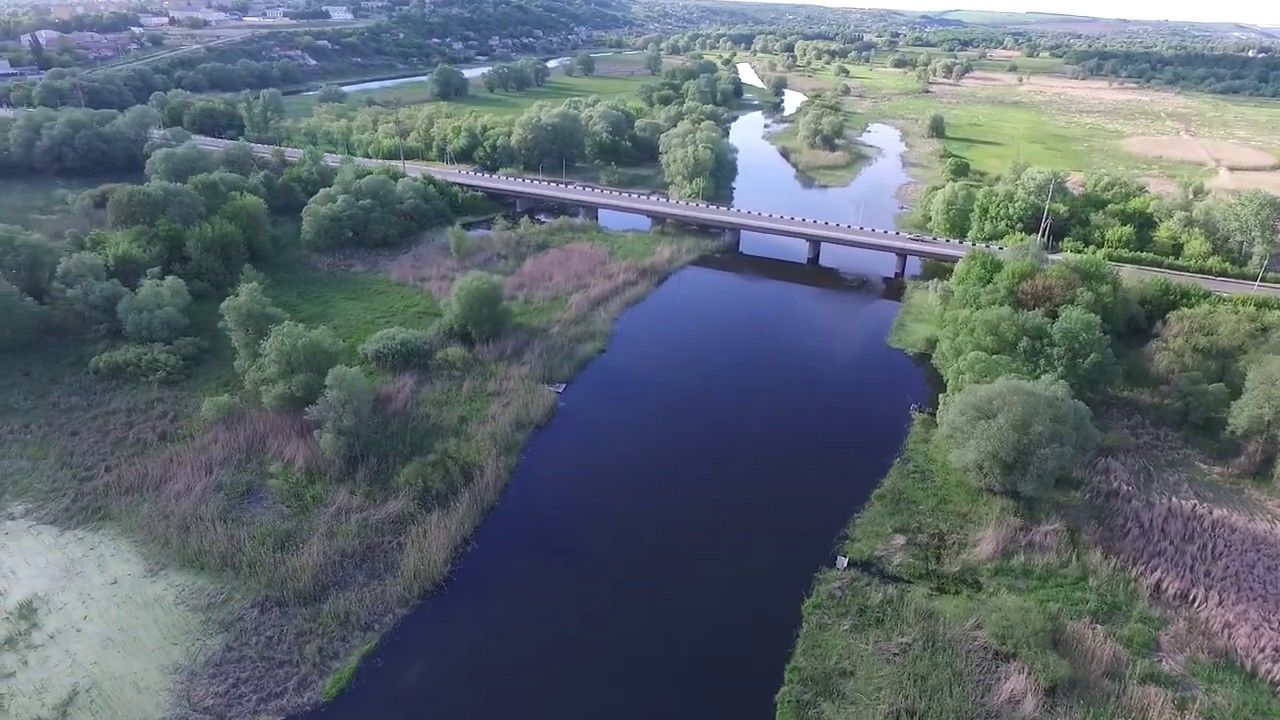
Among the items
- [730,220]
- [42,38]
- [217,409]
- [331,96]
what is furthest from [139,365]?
[42,38]

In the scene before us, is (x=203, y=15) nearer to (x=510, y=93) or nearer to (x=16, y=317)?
(x=510, y=93)

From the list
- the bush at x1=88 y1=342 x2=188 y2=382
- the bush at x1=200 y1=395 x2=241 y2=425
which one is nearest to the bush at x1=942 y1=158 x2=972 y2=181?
the bush at x1=200 y1=395 x2=241 y2=425

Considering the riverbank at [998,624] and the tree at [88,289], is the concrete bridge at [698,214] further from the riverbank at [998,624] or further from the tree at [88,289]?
the tree at [88,289]

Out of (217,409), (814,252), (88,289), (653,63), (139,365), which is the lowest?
(814,252)

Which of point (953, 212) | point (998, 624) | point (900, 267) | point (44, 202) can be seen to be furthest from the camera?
point (44, 202)

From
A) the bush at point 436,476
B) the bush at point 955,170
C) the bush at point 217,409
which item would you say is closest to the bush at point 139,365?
the bush at point 217,409

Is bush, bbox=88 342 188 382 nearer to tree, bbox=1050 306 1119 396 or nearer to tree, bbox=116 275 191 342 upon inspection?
tree, bbox=116 275 191 342
